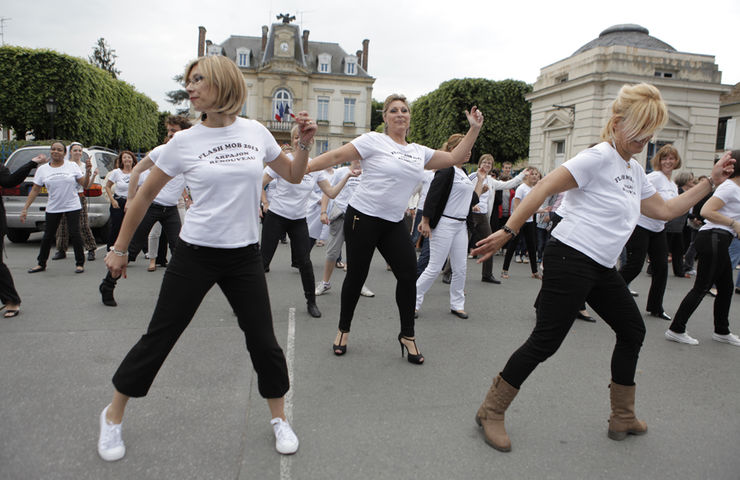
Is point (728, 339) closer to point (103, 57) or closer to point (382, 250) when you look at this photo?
point (382, 250)

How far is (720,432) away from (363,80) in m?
55.5

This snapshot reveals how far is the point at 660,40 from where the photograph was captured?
2914cm

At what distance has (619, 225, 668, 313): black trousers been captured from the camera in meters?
5.54

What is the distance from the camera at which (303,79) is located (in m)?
52.9

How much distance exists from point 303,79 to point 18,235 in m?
45.5

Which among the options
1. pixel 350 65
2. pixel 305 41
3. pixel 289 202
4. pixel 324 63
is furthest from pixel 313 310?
pixel 305 41

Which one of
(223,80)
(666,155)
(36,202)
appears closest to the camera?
(223,80)

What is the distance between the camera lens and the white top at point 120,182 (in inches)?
336

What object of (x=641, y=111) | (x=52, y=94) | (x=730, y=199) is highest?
(x=52, y=94)

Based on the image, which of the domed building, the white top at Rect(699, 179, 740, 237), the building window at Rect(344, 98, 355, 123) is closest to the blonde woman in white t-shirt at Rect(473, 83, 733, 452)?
the white top at Rect(699, 179, 740, 237)

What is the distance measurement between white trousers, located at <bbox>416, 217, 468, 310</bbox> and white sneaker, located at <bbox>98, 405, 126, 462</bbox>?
140 inches

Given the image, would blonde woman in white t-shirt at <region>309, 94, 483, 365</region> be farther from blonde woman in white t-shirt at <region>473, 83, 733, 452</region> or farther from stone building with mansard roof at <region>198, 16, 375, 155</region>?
stone building with mansard roof at <region>198, 16, 375, 155</region>

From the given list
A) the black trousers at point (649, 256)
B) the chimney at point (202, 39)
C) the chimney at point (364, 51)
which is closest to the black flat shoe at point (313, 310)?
the black trousers at point (649, 256)

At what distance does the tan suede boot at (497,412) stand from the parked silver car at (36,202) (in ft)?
30.7
